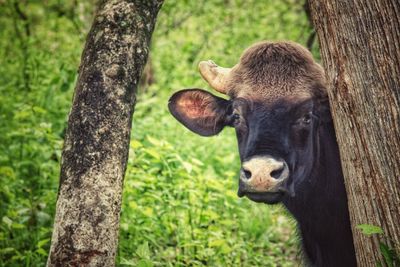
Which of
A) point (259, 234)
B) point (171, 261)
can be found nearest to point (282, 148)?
point (171, 261)

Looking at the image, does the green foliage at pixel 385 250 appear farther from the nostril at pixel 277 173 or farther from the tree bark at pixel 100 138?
the tree bark at pixel 100 138

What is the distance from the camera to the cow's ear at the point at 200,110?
448cm

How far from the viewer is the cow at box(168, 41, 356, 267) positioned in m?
3.59

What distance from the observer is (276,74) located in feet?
13.5

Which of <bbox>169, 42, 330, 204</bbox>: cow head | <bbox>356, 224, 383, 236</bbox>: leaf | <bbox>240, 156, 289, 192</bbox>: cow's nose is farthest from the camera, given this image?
<bbox>169, 42, 330, 204</bbox>: cow head

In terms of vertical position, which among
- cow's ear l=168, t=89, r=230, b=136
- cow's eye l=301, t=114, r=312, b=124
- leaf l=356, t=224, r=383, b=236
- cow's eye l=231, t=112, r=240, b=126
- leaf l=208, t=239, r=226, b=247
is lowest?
leaf l=208, t=239, r=226, b=247

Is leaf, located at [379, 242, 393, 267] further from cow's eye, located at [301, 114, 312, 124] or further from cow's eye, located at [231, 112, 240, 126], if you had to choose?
cow's eye, located at [231, 112, 240, 126]

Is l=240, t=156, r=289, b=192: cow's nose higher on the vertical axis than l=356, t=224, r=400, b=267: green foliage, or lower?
higher

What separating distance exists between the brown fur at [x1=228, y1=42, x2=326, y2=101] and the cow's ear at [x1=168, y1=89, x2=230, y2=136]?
0.19 m

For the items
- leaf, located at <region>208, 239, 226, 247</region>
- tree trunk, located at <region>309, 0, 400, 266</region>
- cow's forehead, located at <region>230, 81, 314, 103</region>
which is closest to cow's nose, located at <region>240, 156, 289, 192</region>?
tree trunk, located at <region>309, 0, 400, 266</region>

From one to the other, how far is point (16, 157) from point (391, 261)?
4607 millimetres

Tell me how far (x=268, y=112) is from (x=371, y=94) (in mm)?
831

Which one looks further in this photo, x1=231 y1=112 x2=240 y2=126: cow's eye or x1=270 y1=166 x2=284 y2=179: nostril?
x1=231 y1=112 x2=240 y2=126: cow's eye

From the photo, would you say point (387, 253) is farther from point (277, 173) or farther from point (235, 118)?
point (235, 118)
